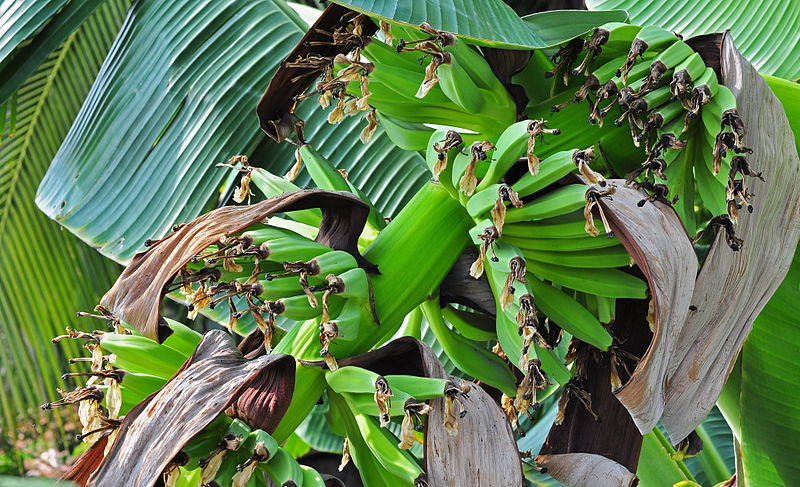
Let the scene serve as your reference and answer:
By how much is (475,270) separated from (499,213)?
1.9 inches

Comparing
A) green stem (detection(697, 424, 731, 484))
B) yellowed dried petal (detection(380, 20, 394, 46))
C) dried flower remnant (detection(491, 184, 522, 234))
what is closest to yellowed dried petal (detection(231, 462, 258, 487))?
dried flower remnant (detection(491, 184, 522, 234))

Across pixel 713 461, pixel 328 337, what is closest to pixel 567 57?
pixel 328 337

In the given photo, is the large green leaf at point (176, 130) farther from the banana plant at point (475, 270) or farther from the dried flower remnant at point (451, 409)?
the dried flower remnant at point (451, 409)

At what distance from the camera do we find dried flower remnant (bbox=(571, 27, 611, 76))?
629mm

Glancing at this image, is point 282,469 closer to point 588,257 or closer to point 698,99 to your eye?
point 588,257

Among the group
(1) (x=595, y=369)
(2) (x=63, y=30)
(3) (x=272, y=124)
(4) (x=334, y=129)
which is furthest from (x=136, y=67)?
(1) (x=595, y=369)

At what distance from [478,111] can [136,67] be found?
30.3 inches

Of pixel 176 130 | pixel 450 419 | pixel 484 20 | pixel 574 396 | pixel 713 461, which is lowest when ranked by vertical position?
pixel 713 461

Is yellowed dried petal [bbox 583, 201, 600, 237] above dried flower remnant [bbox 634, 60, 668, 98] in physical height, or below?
below

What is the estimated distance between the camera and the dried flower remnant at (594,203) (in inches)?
20.3

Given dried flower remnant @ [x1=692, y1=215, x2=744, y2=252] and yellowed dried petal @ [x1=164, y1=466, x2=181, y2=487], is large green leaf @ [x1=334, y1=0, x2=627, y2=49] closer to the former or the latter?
dried flower remnant @ [x1=692, y1=215, x2=744, y2=252]

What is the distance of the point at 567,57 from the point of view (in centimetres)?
67

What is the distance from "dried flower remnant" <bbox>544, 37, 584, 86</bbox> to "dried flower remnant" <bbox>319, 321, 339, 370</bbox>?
0.32 m

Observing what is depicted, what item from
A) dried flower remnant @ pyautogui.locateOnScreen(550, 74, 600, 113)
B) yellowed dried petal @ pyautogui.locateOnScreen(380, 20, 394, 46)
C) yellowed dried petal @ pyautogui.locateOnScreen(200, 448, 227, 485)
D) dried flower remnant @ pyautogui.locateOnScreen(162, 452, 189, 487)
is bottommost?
yellowed dried petal @ pyautogui.locateOnScreen(200, 448, 227, 485)
